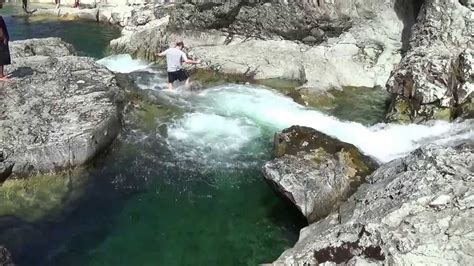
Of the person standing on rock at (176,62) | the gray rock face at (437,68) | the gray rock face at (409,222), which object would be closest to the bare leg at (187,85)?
the person standing on rock at (176,62)

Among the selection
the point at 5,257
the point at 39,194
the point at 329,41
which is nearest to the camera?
the point at 5,257

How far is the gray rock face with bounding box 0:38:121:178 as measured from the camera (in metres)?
14.8

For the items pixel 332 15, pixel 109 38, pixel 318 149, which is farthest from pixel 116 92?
pixel 109 38

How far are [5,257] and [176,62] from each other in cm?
1068

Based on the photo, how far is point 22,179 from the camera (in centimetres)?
1443

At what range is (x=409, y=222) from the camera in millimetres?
9625

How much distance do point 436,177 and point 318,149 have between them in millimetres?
4318

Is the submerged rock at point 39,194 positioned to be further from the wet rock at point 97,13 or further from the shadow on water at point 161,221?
the wet rock at point 97,13

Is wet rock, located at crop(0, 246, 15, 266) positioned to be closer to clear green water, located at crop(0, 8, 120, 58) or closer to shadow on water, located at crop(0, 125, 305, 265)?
shadow on water, located at crop(0, 125, 305, 265)

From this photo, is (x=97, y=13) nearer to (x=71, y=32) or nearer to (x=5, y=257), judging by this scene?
(x=71, y=32)

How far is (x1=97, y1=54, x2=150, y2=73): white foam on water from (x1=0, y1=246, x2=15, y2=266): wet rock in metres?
13.6

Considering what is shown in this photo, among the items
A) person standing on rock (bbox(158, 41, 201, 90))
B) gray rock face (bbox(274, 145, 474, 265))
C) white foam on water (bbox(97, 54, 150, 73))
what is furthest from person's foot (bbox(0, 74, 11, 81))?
gray rock face (bbox(274, 145, 474, 265))

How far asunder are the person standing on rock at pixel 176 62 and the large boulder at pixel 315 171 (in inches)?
261

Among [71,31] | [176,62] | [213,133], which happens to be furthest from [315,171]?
[71,31]
